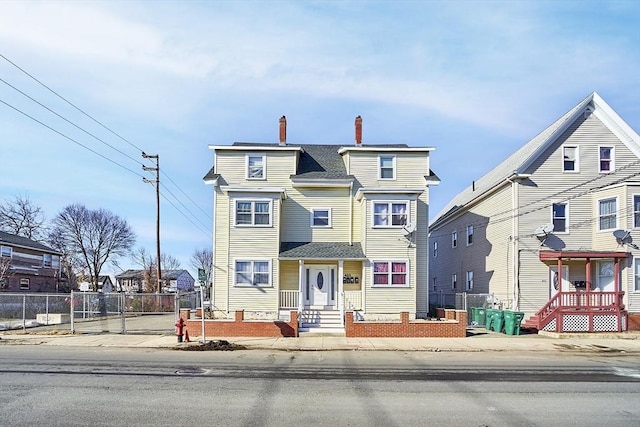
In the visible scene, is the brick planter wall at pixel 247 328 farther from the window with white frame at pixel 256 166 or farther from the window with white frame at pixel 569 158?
the window with white frame at pixel 569 158

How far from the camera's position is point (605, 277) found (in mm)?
26859

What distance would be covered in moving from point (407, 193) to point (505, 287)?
717 centimetres

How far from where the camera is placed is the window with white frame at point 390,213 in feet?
89.0

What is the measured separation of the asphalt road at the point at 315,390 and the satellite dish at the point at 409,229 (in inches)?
398

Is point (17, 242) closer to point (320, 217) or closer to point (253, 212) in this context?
point (253, 212)

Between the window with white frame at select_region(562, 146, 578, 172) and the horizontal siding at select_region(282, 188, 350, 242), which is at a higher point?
the window with white frame at select_region(562, 146, 578, 172)

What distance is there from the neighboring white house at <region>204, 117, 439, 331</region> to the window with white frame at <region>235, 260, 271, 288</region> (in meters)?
0.05

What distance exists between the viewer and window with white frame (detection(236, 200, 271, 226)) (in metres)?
27.2

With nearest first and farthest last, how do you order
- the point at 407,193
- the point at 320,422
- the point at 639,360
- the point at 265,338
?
the point at 320,422 → the point at 639,360 → the point at 265,338 → the point at 407,193

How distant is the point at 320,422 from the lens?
8.60 metres

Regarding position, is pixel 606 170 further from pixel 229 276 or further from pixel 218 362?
pixel 218 362

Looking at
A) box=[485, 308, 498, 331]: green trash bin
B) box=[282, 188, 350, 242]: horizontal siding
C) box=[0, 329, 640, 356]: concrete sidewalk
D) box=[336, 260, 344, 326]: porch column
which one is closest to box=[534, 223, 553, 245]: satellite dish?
box=[485, 308, 498, 331]: green trash bin

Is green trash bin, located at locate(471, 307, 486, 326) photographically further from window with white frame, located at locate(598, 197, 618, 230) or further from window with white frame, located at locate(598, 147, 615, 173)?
window with white frame, located at locate(598, 147, 615, 173)

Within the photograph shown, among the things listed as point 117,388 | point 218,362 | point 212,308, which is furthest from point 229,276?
point 117,388
